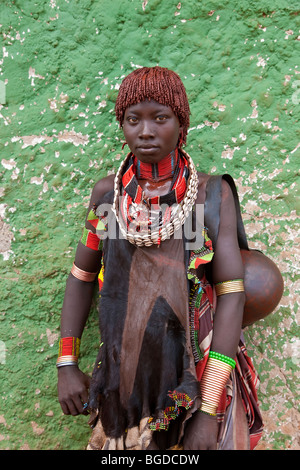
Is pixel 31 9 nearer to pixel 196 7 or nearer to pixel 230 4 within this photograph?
pixel 196 7

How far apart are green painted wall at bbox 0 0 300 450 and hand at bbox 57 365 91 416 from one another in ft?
0.89

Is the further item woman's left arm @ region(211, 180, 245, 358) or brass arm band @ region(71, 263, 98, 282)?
brass arm band @ region(71, 263, 98, 282)

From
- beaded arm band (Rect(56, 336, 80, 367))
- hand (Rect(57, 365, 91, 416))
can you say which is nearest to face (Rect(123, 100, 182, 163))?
beaded arm band (Rect(56, 336, 80, 367))

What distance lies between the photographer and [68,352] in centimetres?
198

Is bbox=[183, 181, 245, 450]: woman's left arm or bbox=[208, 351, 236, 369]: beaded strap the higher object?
bbox=[183, 181, 245, 450]: woman's left arm

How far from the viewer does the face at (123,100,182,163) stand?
1.61 m

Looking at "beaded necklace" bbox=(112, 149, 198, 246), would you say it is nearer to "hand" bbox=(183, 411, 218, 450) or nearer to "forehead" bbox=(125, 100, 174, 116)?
"forehead" bbox=(125, 100, 174, 116)

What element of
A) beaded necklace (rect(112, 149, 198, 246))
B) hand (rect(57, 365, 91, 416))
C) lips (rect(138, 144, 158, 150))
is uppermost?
lips (rect(138, 144, 158, 150))

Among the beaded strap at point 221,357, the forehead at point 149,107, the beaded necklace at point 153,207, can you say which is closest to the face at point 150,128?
the forehead at point 149,107

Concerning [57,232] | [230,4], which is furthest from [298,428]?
[230,4]

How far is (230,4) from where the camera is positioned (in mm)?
2035

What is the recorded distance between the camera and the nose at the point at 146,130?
1.60 metres

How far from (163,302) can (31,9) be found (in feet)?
4.87

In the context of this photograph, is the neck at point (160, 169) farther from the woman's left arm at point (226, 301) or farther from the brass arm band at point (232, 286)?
the brass arm band at point (232, 286)
